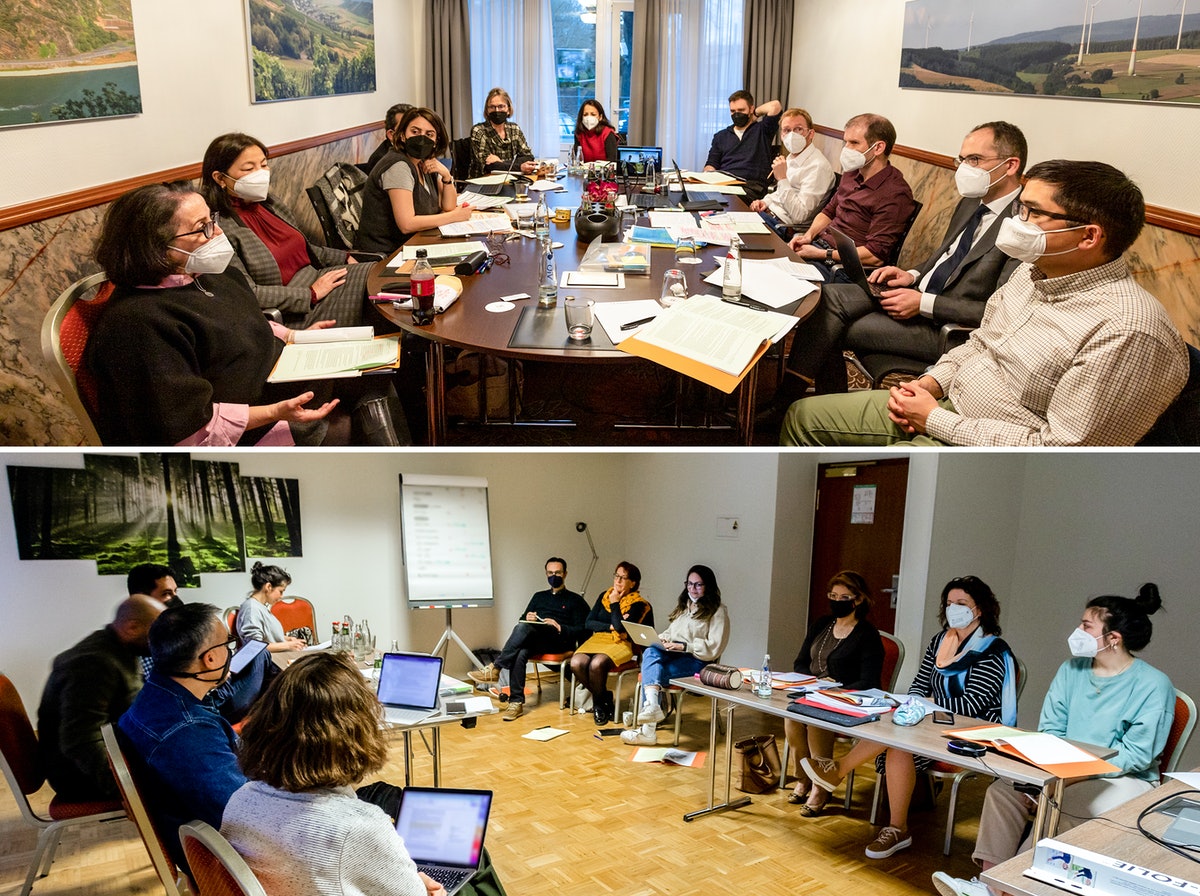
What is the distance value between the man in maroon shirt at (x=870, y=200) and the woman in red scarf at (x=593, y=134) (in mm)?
2959

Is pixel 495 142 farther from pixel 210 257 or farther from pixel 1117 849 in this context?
pixel 1117 849

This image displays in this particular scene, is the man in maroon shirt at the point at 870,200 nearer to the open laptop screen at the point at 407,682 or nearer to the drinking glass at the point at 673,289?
the drinking glass at the point at 673,289

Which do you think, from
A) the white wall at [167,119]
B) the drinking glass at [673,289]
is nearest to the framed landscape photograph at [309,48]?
the white wall at [167,119]

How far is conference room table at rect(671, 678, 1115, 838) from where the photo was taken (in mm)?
2057

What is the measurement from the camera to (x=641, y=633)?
9.70 ft

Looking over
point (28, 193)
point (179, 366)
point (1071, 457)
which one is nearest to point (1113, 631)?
point (1071, 457)

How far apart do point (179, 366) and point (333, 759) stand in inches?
38.3

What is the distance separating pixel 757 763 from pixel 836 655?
48 centimetres

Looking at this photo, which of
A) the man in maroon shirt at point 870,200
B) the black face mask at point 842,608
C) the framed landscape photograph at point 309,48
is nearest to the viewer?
the black face mask at point 842,608

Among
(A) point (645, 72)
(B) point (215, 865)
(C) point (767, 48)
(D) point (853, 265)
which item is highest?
(C) point (767, 48)

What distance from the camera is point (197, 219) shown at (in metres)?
2.10

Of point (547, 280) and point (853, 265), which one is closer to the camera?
point (547, 280)

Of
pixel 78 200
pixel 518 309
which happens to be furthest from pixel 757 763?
pixel 78 200

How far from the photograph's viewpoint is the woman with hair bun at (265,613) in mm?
2660
